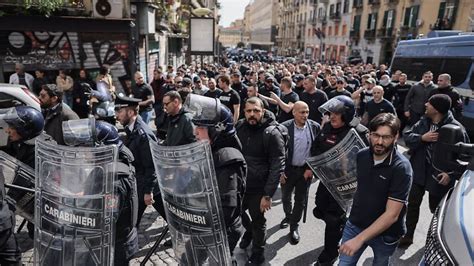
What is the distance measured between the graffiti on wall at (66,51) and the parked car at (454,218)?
10838 millimetres

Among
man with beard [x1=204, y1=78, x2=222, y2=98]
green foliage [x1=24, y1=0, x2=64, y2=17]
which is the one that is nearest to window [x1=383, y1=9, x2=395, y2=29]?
man with beard [x1=204, y1=78, x2=222, y2=98]

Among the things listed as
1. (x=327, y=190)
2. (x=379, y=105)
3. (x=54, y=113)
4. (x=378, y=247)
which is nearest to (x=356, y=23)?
(x=379, y=105)

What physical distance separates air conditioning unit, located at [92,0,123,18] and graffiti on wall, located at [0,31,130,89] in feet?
2.25

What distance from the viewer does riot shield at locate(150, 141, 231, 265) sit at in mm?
2289

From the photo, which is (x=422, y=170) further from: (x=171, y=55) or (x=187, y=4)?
(x=187, y=4)

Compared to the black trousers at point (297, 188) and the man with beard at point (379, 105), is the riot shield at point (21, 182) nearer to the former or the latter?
the black trousers at point (297, 188)

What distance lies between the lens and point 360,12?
120ft

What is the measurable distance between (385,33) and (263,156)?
1235 inches

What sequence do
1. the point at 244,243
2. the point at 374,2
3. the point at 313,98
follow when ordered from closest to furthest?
the point at 244,243 < the point at 313,98 < the point at 374,2

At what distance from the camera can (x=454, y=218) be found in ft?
6.41

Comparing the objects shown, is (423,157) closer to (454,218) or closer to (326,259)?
(326,259)

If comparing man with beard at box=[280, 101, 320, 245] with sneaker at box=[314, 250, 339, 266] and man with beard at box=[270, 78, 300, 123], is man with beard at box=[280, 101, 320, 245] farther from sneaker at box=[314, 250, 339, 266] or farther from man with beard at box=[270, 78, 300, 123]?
man with beard at box=[270, 78, 300, 123]

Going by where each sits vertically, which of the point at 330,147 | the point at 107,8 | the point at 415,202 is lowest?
the point at 415,202

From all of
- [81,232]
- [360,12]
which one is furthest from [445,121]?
[360,12]
